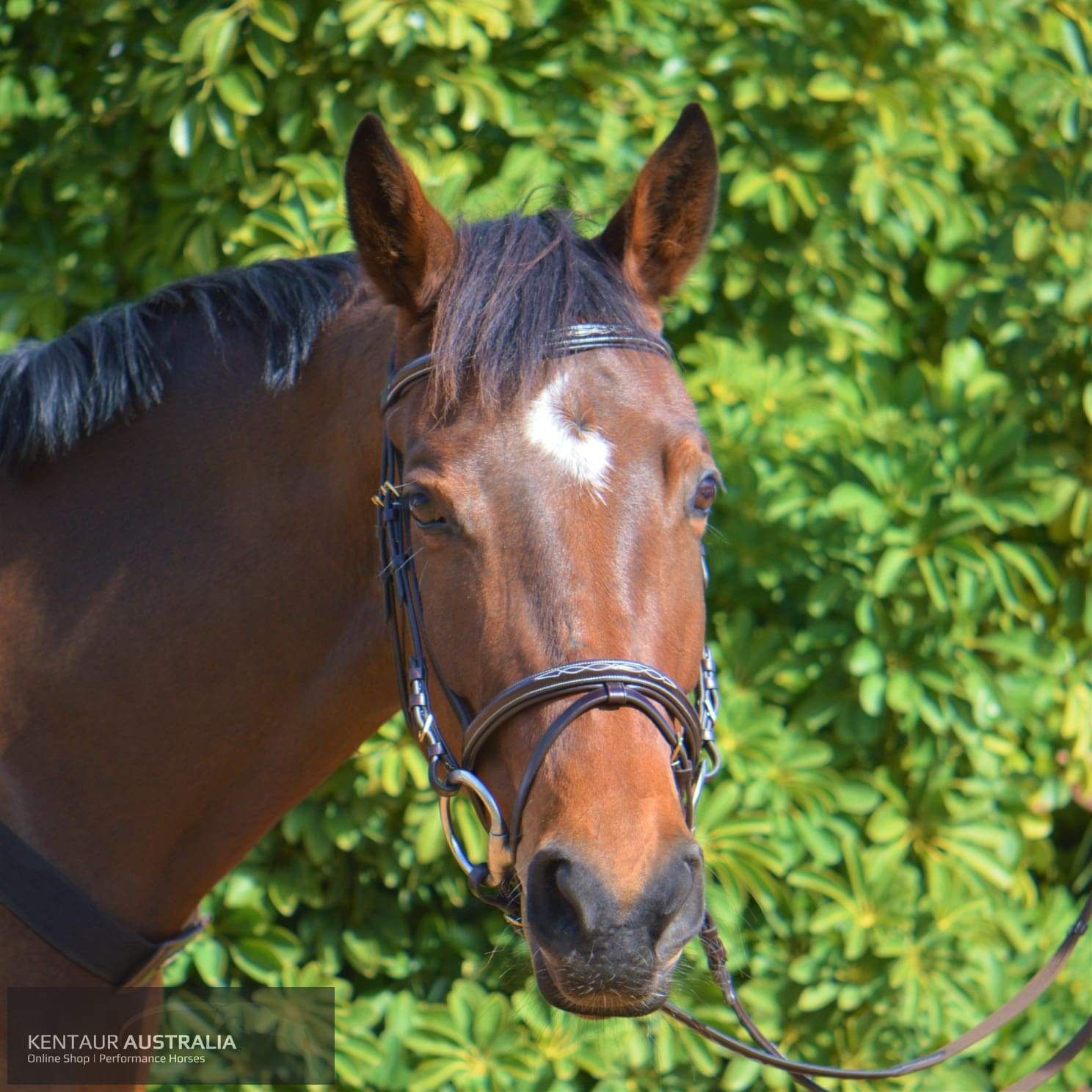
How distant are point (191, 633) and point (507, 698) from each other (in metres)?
0.68

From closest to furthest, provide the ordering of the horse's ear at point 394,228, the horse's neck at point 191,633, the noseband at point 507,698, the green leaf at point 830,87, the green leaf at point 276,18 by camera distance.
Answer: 1. the noseband at point 507,698
2. the horse's ear at point 394,228
3. the horse's neck at point 191,633
4. the green leaf at point 276,18
5. the green leaf at point 830,87

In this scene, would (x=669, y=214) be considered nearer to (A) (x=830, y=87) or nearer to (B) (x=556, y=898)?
(B) (x=556, y=898)

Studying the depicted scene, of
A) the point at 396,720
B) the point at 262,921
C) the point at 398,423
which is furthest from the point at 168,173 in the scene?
the point at 262,921

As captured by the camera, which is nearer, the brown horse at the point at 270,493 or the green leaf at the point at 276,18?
the brown horse at the point at 270,493

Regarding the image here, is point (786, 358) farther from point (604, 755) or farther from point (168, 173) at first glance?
point (604, 755)

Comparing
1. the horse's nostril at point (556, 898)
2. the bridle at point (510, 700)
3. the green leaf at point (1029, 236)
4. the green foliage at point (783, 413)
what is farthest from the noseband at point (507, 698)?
the green leaf at point (1029, 236)

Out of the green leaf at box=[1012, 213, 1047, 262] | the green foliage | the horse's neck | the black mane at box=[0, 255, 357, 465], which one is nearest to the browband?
the horse's neck

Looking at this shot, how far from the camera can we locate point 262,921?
9.89 feet

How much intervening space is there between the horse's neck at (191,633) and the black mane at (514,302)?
0.74ft

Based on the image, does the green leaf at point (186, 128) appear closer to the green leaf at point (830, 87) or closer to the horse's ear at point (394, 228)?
the horse's ear at point (394, 228)

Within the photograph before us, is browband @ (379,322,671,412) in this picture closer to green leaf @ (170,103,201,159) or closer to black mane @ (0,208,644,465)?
black mane @ (0,208,644,465)

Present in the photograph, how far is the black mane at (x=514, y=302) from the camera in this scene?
1661mm

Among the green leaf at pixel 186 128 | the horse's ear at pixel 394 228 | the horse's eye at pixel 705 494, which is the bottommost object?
the horse's eye at pixel 705 494

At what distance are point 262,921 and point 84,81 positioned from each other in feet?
8.17
